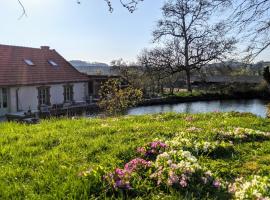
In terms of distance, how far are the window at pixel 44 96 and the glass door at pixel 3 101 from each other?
2.84 metres

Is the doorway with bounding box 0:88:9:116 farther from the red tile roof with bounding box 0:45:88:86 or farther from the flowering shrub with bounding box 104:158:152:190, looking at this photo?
the flowering shrub with bounding box 104:158:152:190

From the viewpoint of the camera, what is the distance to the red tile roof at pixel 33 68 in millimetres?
25734

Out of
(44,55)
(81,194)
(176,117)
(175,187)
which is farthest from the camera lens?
(44,55)

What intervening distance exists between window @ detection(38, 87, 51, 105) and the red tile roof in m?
0.53

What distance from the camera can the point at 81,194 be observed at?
336 centimetres

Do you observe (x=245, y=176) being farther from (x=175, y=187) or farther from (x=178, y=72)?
(x=178, y=72)

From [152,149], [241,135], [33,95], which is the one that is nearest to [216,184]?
[152,149]

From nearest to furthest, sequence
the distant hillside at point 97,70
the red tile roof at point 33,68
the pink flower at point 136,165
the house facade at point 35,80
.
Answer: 1. the pink flower at point 136,165
2. the house facade at point 35,80
3. the red tile roof at point 33,68
4. the distant hillside at point 97,70

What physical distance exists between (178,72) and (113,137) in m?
39.2

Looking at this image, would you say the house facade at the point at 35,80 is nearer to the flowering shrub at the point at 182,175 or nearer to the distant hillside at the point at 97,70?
the distant hillside at the point at 97,70

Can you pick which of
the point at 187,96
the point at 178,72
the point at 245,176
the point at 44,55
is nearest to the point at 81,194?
the point at 245,176

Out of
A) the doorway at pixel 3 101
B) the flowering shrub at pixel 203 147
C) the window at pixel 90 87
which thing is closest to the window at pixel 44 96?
the doorway at pixel 3 101

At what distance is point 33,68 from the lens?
1096 inches

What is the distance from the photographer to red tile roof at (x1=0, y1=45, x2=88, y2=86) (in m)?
25.7
